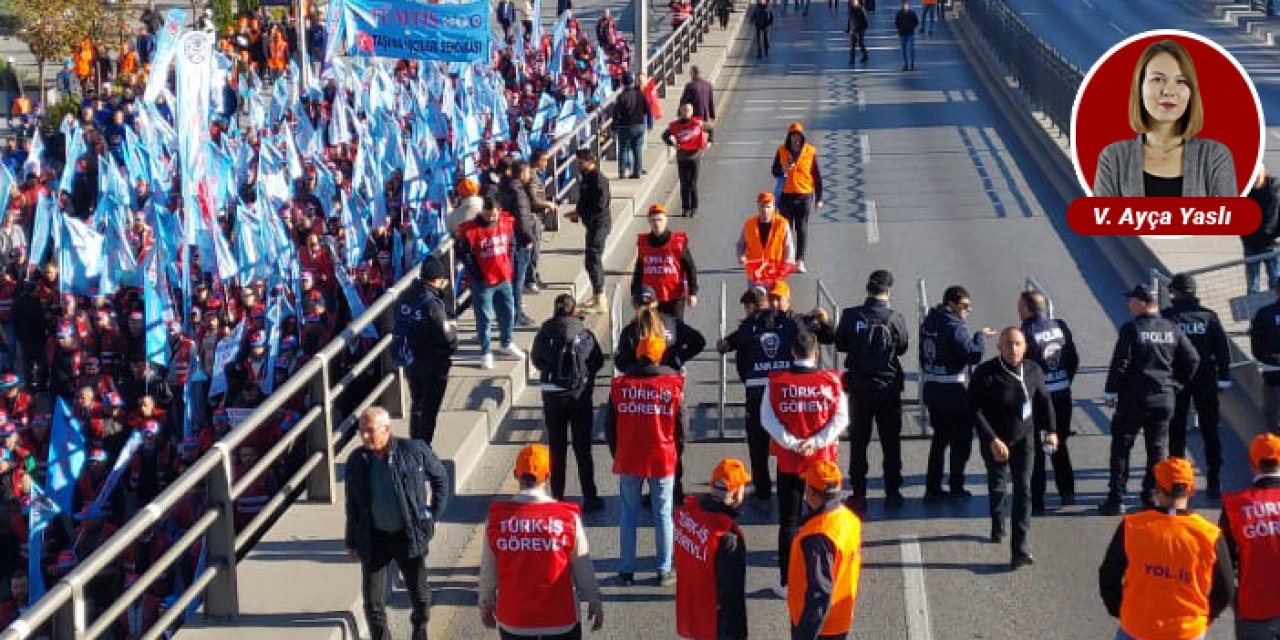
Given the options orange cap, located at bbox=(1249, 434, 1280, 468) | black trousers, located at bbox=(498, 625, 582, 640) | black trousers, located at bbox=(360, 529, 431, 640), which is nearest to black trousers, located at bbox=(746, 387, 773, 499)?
black trousers, located at bbox=(360, 529, 431, 640)

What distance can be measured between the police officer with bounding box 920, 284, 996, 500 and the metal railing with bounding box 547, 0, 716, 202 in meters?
8.32

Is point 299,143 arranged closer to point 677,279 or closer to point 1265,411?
point 677,279

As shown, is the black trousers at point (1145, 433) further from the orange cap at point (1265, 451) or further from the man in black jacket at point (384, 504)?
the man in black jacket at point (384, 504)

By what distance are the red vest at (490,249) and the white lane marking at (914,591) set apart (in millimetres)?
4518

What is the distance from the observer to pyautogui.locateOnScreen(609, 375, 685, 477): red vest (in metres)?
10.8

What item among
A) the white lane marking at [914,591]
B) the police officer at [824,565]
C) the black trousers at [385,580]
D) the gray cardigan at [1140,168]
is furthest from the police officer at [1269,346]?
the black trousers at [385,580]

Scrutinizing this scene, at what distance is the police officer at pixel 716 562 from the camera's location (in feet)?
28.6

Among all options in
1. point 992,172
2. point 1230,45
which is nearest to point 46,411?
point 992,172

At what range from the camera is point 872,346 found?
1197 centimetres

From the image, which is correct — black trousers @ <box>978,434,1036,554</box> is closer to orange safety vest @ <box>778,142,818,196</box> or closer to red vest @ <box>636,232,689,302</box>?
red vest @ <box>636,232,689,302</box>

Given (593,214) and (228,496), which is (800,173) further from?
(228,496)

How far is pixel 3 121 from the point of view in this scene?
38.7 metres

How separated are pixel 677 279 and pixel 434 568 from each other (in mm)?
4272

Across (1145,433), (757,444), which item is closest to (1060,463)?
(1145,433)
